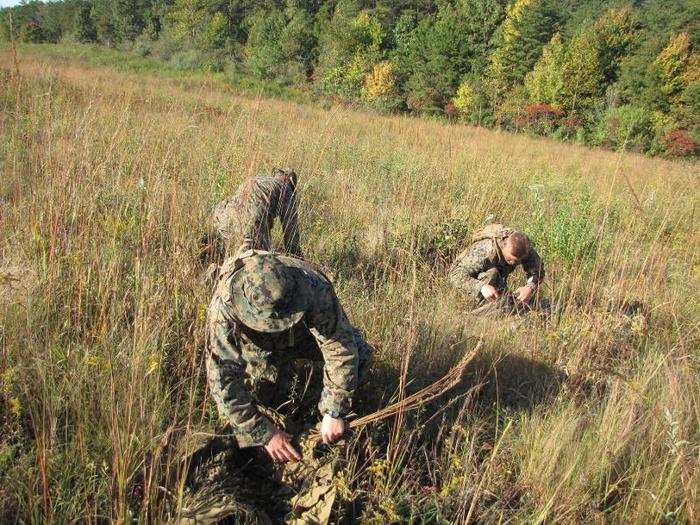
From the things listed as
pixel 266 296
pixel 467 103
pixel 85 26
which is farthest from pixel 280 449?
pixel 85 26

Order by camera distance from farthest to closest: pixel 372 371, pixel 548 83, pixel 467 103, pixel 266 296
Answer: pixel 548 83, pixel 467 103, pixel 372 371, pixel 266 296

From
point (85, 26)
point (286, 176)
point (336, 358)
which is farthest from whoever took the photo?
point (85, 26)

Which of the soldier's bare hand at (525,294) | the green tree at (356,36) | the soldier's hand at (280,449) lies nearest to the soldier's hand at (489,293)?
the soldier's bare hand at (525,294)

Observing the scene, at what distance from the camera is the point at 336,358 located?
1.79 metres

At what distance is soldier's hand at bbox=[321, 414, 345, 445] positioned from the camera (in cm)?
170

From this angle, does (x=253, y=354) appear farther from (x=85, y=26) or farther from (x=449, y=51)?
(x=85, y=26)

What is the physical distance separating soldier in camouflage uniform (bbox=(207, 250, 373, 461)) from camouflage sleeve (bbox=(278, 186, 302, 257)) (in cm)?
122

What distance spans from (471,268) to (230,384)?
2.20 metres

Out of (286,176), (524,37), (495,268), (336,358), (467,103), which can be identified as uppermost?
(524,37)

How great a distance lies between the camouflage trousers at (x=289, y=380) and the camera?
193 cm

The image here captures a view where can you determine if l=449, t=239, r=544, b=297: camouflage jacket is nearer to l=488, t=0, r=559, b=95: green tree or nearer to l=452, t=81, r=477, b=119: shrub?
l=452, t=81, r=477, b=119: shrub

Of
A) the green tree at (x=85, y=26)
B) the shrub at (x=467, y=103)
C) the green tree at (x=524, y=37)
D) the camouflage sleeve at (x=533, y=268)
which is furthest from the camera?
the green tree at (x=85, y=26)

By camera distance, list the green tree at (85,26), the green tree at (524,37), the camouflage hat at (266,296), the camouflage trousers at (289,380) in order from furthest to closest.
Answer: the green tree at (85,26)
the green tree at (524,37)
the camouflage trousers at (289,380)
the camouflage hat at (266,296)

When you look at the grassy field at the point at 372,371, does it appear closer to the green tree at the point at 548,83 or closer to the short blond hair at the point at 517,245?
the short blond hair at the point at 517,245
